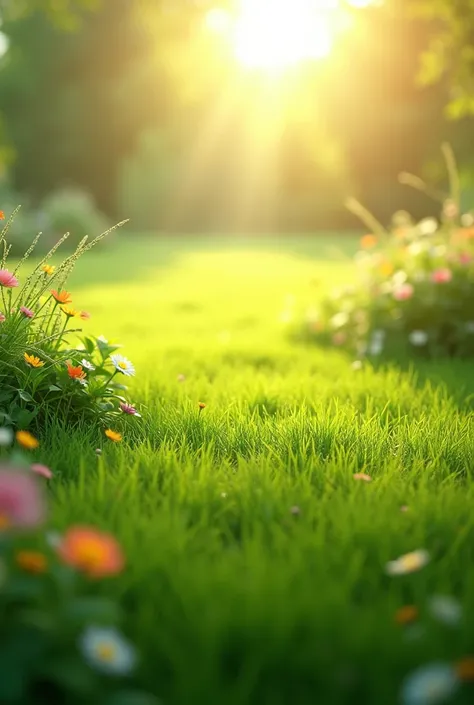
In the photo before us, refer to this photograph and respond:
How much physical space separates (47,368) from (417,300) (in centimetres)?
299

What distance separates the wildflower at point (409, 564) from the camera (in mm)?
1609

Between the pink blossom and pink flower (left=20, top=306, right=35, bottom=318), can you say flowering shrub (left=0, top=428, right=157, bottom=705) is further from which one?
the pink blossom

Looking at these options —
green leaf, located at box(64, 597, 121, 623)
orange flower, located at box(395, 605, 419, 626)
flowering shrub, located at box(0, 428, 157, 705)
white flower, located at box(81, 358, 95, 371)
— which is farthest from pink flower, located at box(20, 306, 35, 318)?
orange flower, located at box(395, 605, 419, 626)

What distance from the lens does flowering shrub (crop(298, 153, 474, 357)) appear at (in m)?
5.05

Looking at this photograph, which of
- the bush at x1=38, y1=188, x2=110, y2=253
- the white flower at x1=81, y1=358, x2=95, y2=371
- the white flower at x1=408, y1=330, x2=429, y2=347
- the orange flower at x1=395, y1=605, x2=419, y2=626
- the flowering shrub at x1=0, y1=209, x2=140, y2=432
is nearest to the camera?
the orange flower at x1=395, y1=605, x2=419, y2=626

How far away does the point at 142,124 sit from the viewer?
3266cm

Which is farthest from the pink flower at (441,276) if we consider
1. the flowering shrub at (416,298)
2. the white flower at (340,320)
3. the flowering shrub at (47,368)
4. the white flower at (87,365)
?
the white flower at (87,365)

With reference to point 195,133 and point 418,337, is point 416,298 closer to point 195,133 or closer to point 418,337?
point 418,337

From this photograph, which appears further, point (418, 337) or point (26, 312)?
point (418, 337)

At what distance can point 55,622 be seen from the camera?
4.39 feet

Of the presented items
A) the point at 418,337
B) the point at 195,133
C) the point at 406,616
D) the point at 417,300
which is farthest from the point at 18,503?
the point at 195,133

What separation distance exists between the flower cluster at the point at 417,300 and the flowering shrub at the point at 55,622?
143 inches

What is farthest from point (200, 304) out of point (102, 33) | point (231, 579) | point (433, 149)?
point (102, 33)

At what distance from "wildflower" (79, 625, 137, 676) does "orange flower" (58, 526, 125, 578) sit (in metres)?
0.10
